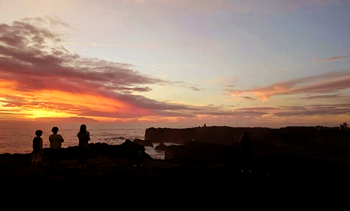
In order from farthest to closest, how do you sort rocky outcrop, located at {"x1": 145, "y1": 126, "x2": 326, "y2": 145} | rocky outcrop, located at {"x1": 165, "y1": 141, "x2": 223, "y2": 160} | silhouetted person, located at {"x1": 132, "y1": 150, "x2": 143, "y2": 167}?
rocky outcrop, located at {"x1": 145, "y1": 126, "x2": 326, "y2": 145} < rocky outcrop, located at {"x1": 165, "y1": 141, "x2": 223, "y2": 160} < silhouetted person, located at {"x1": 132, "y1": 150, "x2": 143, "y2": 167}

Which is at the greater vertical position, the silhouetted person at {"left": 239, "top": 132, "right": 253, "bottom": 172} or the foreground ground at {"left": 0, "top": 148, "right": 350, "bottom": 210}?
the silhouetted person at {"left": 239, "top": 132, "right": 253, "bottom": 172}

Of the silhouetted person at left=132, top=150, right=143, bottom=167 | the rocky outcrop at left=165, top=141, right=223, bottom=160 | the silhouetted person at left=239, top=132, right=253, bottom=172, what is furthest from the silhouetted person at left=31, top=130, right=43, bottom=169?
the rocky outcrop at left=165, top=141, right=223, bottom=160

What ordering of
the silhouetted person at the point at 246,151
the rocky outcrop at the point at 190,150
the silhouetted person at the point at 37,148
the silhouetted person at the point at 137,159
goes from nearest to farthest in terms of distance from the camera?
the silhouetted person at the point at 37,148, the silhouetted person at the point at 246,151, the silhouetted person at the point at 137,159, the rocky outcrop at the point at 190,150

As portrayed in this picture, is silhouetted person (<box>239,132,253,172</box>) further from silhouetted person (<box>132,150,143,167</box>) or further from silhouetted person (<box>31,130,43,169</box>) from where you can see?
silhouetted person (<box>31,130,43,169</box>)

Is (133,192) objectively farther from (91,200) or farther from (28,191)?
(28,191)

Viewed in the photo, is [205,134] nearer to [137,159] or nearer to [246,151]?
[137,159]

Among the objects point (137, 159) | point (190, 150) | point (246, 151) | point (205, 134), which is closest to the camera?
point (246, 151)

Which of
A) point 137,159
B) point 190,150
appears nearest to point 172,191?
point 137,159

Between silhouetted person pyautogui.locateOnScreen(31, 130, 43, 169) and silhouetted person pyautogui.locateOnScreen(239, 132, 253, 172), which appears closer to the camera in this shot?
silhouetted person pyautogui.locateOnScreen(31, 130, 43, 169)

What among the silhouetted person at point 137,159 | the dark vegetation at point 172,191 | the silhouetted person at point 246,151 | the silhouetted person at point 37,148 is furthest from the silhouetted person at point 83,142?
the silhouetted person at point 246,151

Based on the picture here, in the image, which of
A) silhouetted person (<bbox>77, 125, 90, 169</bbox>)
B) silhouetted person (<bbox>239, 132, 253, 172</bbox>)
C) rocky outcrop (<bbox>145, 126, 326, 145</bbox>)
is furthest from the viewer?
rocky outcrop (<bbox>145, 126, 326, 145</bbox>)

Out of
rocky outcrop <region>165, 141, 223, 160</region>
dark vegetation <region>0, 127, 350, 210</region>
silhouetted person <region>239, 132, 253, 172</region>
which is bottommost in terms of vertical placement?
rocky outcrop <region>165, 141, 223, 160</region>

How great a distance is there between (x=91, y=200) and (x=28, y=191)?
3038mm

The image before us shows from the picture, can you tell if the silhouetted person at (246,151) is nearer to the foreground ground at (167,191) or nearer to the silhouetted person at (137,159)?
the foreground ground at (167,191)
